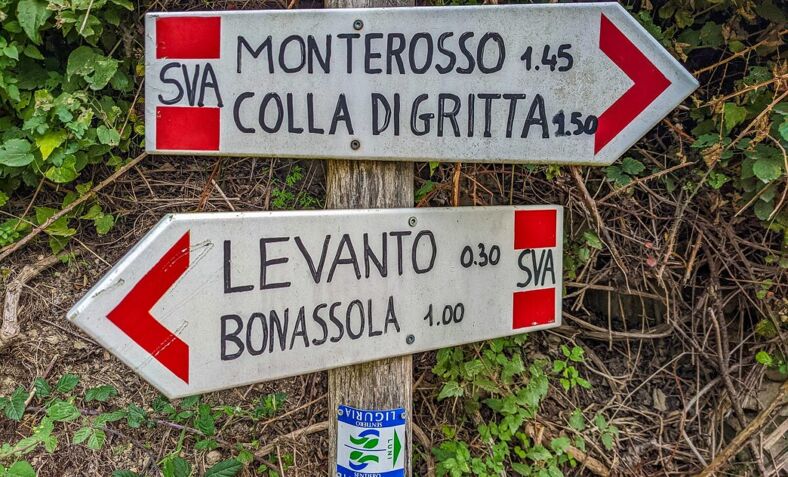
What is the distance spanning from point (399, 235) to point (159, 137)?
21.8 inches

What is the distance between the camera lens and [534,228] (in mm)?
1244

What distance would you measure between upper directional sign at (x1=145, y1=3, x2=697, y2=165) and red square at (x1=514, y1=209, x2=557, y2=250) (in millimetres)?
217

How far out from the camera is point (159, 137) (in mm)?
1058

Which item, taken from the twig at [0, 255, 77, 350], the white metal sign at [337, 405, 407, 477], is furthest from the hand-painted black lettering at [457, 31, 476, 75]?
the twig at [0, 255, 77, 350]

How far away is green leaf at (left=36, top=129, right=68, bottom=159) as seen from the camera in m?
2.02

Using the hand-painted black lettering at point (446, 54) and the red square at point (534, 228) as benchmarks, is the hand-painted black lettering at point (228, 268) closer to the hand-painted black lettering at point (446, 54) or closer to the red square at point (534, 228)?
the hand-painted black lettering at point (446, 54)

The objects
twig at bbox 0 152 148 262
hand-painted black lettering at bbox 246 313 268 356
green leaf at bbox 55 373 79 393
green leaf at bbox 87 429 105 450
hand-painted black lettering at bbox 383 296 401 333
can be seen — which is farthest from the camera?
twig at bbox 0 152 148 262

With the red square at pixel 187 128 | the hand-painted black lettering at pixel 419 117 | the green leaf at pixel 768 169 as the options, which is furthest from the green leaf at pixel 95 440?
the green leaf at pixel 768 169

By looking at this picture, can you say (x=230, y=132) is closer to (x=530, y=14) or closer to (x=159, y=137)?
(x=159, y=137)

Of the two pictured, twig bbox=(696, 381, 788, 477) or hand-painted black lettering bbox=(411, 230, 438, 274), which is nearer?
hand-painted black lettering bbox=(411, 230, 438, 274)

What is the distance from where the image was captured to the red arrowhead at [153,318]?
851 millimetres

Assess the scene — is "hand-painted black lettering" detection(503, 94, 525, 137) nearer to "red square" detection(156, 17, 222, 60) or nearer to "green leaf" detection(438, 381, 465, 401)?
"red square" detection(156, 17, 222, 60)

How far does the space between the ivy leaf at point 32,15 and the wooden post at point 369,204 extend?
1445 mm

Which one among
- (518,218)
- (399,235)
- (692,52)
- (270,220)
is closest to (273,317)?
(270,220)
